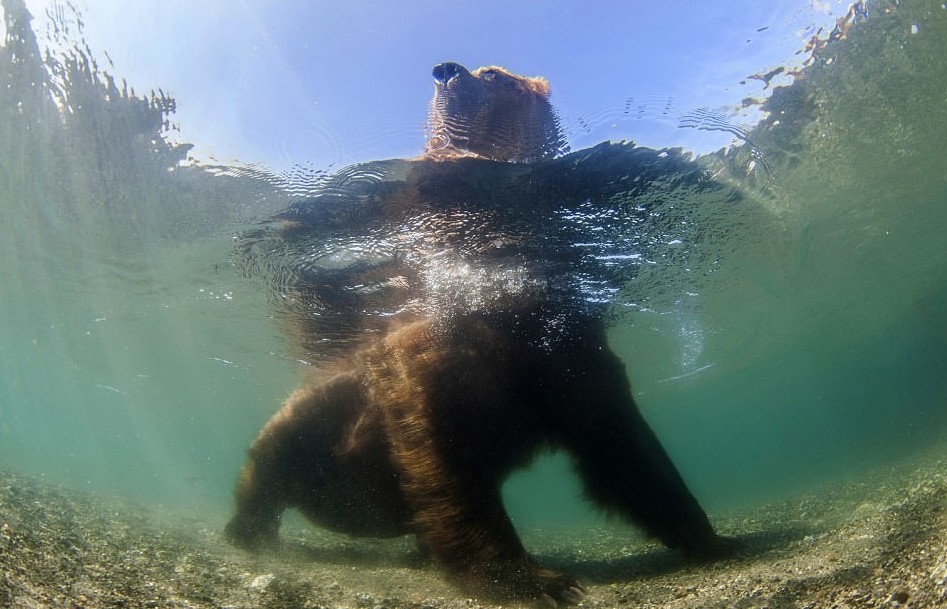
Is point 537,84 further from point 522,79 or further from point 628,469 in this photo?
point 628,469

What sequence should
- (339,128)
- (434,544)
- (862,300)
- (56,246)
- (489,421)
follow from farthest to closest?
(862,300)
(56,246)
(339,128)
(489,421)
(434,544)

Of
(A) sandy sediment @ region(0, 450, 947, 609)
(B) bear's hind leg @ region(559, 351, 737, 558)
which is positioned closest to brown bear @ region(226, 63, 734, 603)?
(B) bear's hind leg @ region(559, 351, 737, 558)

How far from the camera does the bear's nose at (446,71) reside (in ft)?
12.9

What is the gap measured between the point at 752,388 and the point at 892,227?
90.8ft

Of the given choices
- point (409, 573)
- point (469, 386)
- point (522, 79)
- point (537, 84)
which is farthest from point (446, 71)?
point (409, 573)

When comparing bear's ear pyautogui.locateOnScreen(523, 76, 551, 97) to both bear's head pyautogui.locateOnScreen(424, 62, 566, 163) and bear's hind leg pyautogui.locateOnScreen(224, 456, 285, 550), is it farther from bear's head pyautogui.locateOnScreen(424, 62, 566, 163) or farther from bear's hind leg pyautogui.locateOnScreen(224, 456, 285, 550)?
bear's hind leg pyautogui.locateOnScreen(224, 456, 285, 550)

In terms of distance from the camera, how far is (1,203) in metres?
8.49

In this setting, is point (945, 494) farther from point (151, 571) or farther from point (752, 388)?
point (752, 388)

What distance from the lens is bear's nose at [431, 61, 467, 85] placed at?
3945 millimetres

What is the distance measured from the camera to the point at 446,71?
13.1ft

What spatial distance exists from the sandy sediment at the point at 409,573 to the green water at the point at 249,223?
1449 mm

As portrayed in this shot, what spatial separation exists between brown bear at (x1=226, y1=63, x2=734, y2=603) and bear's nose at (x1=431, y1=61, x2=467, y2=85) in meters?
0.02

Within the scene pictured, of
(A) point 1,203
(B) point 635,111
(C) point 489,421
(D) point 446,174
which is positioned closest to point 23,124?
(A) point 1,203

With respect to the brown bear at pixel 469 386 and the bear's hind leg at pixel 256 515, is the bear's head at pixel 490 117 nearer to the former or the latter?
the brown bear at pixel 469 386
